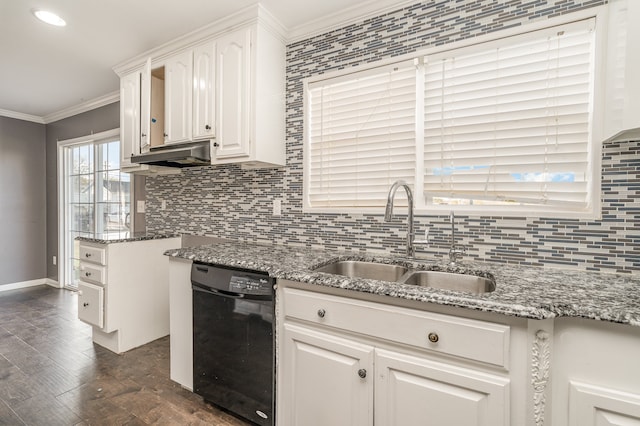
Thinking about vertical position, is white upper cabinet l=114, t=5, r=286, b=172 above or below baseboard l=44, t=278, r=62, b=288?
above

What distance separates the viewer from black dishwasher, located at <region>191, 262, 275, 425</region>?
149 cm

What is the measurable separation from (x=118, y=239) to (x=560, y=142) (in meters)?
2.97

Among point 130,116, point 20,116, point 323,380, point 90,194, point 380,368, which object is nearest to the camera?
point 380,368

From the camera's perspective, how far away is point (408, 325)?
3.68ft

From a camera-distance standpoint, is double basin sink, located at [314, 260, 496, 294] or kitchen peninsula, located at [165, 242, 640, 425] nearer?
kitchen peninsula, located at [165, 242, 640, 425]

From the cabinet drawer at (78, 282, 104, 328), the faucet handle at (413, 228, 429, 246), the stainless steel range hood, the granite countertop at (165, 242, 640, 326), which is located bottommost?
the cabinet drawer at (78, 282, 104, 328)

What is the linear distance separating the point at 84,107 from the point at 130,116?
1883 millimetres

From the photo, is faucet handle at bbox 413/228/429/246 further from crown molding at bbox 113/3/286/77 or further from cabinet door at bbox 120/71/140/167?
cabinet door at bbox 120/71/140/167

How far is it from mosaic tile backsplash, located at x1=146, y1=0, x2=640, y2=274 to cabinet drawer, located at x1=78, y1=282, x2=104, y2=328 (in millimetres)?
795

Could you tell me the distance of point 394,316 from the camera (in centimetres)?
115

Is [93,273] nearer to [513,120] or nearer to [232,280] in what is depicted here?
[232,280]

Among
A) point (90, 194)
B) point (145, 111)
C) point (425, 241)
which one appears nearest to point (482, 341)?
point (425, 241)

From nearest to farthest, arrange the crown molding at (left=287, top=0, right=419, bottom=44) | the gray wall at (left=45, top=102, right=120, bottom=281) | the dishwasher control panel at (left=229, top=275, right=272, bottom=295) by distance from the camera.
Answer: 1. the dishwasher control panel at (left=229, top=275, right=272, bottom=295)
2. the crown molding at (left=287, top=0, right=419, bottom=44)
3. the gray wall at (left=45, top=102, right=120, bottom=281)

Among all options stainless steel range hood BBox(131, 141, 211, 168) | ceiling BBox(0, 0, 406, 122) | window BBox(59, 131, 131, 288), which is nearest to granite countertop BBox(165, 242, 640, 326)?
stainless steel range hood BBox(131, 141, 211, 168)
